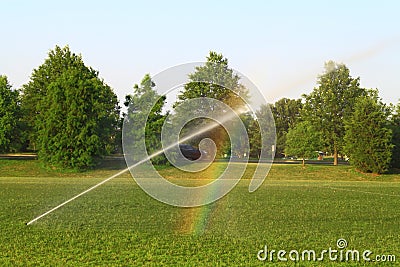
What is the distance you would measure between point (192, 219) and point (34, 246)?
22.5ft

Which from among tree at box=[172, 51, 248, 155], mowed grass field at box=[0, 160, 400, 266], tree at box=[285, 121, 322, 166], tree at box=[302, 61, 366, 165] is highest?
tree at box=[302, 61, 366, 165]

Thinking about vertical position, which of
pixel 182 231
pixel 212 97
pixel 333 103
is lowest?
pixel 182 231

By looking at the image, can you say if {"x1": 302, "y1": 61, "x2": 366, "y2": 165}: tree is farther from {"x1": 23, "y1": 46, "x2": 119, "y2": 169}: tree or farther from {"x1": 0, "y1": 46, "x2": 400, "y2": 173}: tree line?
{"x1": 23, "y1": 46, "x2": 119, "y2": 169}: tree

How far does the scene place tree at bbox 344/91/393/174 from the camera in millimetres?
58750

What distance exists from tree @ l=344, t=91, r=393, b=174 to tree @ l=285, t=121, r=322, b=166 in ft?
19.5

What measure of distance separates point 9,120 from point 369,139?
139ft

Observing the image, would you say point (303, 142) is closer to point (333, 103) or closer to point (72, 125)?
point (333, 103)

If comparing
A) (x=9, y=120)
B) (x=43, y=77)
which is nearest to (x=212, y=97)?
(x=9, y=120)

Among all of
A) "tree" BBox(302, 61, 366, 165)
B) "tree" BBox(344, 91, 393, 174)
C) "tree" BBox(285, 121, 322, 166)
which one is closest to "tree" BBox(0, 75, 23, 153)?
"tree" BBox(285, 121, 322, 166)

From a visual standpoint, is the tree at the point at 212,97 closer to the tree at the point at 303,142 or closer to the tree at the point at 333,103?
the tree at the point at 303,142

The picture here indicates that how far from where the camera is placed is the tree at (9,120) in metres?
60.9

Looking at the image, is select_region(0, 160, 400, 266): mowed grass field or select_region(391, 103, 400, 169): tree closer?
select_region(0, 160, 400, 266): mowed grass field

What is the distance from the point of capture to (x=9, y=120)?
61.9 m

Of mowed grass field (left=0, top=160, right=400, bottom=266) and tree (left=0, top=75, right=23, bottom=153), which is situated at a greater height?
tree (left=0, top=75, right=23, bottom=153)
